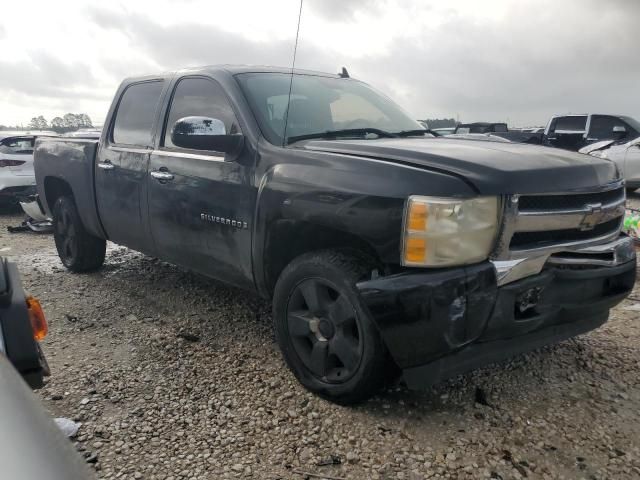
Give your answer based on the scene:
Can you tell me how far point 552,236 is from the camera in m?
2.43

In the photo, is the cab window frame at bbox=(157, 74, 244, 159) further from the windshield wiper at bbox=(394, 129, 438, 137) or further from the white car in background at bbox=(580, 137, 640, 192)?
the white car in background at bbox=(580, 137, 640, 192)

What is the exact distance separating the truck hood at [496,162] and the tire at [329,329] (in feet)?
1.76

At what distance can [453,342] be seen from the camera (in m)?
2.23

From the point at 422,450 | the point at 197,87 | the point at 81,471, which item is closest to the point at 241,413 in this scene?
the point at 422,450

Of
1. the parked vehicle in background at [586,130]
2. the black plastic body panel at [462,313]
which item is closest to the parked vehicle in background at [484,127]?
the parked vehicle in background at [586,130]

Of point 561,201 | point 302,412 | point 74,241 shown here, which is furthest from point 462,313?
point 74,241

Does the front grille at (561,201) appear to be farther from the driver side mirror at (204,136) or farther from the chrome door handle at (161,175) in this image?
the chrome door handle at (161,175)

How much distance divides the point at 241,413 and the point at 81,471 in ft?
5.90

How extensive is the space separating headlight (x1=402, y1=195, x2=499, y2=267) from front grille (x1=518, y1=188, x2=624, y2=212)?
0.19 metres

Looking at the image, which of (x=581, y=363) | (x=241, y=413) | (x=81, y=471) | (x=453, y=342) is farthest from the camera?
(x=581, y=363)

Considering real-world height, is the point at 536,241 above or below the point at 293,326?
above

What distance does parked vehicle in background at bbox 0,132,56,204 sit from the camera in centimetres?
905

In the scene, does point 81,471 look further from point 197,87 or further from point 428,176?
point 197,87

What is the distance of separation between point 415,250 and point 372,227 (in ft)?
0.74
